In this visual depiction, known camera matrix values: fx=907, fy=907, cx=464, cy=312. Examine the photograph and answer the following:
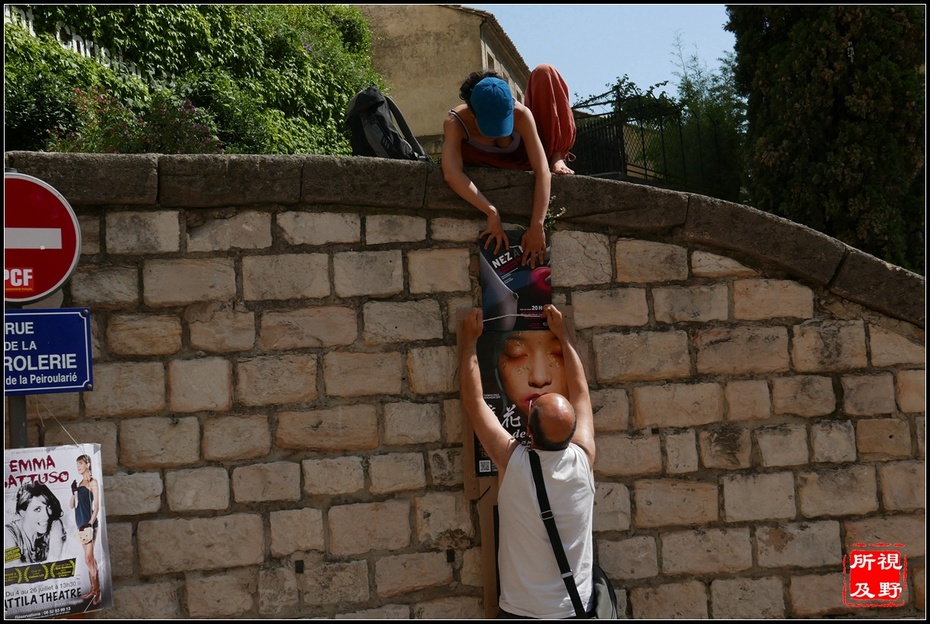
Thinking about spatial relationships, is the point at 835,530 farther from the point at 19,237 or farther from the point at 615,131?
the point at 615,131

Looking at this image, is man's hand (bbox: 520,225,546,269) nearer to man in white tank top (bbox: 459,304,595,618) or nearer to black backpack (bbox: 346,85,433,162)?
black backpack (bbox: 346,85,433,162)

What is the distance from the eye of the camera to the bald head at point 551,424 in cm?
370

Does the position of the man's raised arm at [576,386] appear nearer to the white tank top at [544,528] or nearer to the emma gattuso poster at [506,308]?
the emma gattuso poster at [506,308]

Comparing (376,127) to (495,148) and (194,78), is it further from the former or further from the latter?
(194,78)

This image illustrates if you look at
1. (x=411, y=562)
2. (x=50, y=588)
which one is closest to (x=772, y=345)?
(x=411, y=562)

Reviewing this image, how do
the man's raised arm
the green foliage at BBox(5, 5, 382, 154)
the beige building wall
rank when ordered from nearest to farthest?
the man's raised arm, the green foliage at BBox(5, 5, 382, 154), the beige building wall

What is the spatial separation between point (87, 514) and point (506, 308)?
7.25 feet

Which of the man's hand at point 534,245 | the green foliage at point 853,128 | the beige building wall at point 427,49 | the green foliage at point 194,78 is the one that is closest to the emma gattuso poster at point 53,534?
the man's hand at point 534,245

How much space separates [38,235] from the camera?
13.0ft

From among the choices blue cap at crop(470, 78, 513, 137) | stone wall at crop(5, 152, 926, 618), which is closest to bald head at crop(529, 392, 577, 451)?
stone wall at crop(5, 152, 926, 618)

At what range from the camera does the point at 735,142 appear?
41.5ft

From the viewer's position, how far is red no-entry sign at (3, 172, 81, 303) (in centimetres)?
391

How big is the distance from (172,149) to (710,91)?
10.9 meters

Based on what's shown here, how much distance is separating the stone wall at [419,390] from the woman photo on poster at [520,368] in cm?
19
